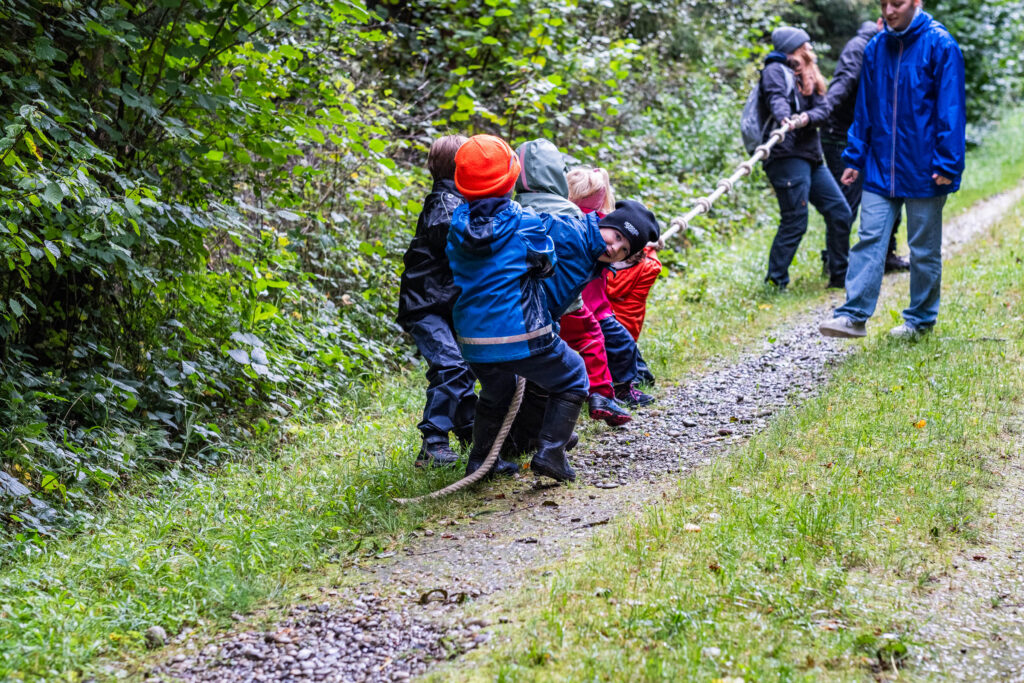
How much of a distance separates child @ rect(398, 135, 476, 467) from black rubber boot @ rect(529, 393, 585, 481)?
59 centimetres

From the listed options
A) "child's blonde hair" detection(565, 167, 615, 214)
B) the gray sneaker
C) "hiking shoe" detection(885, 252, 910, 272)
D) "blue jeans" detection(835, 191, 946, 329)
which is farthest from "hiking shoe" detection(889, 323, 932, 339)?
"hiking shoe" detection(885, 252, 910, 272)

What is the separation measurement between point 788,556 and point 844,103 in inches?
257

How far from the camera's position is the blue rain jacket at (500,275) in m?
4.32

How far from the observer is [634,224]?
14.9ft

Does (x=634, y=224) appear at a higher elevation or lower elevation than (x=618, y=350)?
higher

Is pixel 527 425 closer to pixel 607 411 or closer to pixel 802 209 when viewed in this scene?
pixel 607 411

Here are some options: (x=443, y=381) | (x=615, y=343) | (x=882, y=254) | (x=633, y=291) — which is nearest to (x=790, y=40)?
(x=882, y=254)

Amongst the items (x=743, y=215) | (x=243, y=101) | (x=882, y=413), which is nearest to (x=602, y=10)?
(x=743, y=215)

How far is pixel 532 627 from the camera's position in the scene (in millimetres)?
3152

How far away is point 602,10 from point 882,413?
9.41m

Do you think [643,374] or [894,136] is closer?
[894,136]

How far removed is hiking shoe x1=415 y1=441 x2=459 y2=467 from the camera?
194 inches

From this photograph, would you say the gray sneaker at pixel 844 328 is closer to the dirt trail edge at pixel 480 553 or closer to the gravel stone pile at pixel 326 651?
the dirt trail edge at pixel 480 553

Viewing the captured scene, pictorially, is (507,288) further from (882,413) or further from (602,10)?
(602,10)
